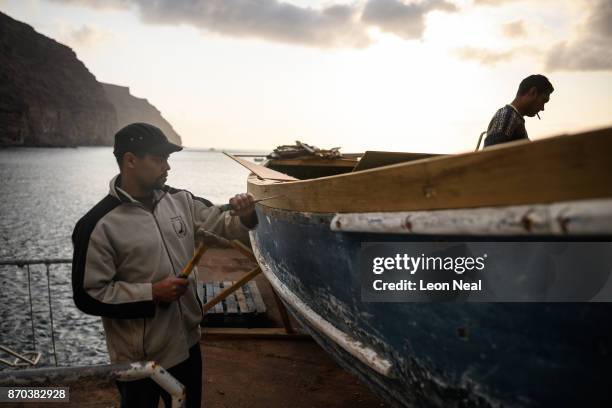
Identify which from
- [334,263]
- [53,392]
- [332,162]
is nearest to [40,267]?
[332,162]

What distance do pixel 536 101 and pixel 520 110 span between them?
15 cm

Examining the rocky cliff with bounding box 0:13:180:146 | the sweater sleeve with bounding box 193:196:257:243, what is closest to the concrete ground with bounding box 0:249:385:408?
the sweater sleeve with bounding box 193:196:257:243

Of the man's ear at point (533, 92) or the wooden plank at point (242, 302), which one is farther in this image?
the wooden plank at point (242, 302)

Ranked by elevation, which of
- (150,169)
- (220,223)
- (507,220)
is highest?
(150,169)

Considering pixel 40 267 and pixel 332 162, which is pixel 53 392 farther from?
pixel 40 267

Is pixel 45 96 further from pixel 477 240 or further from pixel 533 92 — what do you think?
pixel 477 240

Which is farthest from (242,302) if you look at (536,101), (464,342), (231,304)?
(464,342)

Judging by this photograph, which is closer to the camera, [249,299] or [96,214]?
[96,214]

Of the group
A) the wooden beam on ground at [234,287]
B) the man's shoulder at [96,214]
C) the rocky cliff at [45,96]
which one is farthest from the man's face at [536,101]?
the rocky cliff at [45,96]

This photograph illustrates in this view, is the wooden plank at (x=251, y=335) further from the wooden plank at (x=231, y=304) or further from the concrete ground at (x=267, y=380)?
the wooden plank at (x=231, y=304)

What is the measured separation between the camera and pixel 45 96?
375ft

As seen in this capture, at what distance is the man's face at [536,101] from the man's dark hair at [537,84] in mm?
33

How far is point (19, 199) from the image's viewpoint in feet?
107

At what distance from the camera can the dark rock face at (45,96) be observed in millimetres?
101625
